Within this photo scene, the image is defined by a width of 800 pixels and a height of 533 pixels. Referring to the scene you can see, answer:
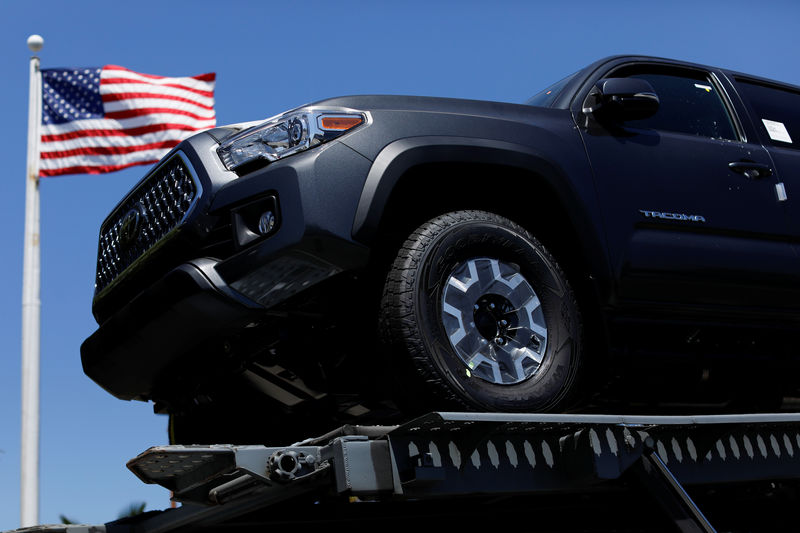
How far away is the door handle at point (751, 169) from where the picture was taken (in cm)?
447

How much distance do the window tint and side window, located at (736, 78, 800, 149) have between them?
0.22 m

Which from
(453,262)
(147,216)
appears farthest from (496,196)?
(147,216)

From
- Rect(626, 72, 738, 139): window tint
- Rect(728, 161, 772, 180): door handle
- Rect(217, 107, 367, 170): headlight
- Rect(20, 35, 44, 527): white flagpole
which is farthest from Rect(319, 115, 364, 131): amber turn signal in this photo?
Rect(20, 35, 44, 527): white flagpole

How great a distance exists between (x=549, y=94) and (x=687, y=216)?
909 millimetres

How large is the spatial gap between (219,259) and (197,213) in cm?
21

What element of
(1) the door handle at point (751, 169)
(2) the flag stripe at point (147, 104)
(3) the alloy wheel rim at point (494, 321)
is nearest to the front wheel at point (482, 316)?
(3) the alloy wheel rim at point (494, 321)

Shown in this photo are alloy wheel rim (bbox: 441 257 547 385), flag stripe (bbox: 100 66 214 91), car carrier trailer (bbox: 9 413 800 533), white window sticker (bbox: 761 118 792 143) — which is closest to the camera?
car carrier trailer (bbox: 9 413 800 533)

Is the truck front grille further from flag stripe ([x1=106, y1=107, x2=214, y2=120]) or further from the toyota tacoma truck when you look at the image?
flag stripe ([x1=106, y1=107, x2=214, y2=120])

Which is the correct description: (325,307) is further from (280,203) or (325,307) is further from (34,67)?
(34,67)

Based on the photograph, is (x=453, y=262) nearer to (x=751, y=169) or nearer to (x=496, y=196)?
(x=496, y=196)

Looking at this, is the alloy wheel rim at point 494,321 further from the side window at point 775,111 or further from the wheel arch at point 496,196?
the side window at point 775,111

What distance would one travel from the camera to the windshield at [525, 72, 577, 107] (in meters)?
4.52

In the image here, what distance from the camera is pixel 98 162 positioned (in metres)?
11.1

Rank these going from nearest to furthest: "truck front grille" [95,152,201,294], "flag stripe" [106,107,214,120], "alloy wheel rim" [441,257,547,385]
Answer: "alloy wheel rim" [441,257,547,385], "truck front grille" [95,152,201,294], "flag stripe" [106,107,214,120]
